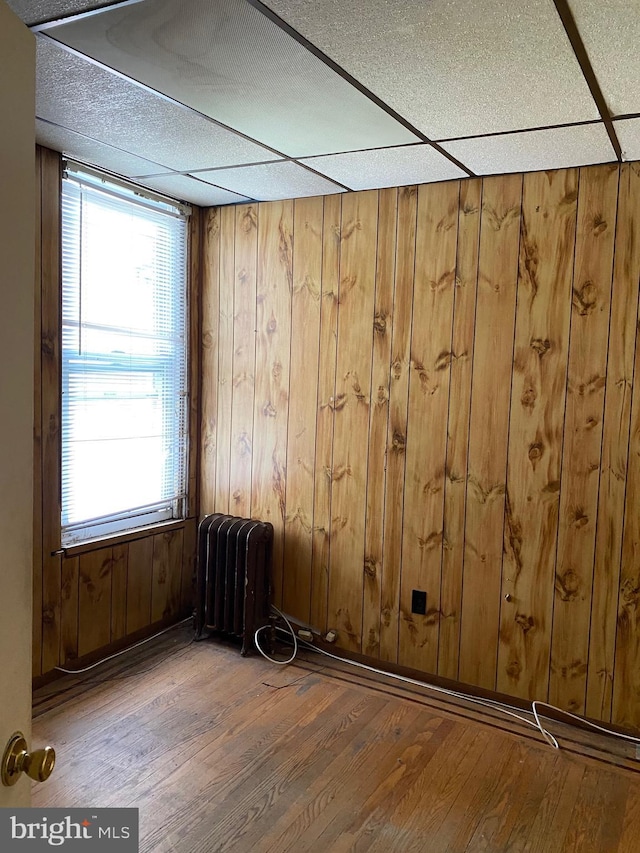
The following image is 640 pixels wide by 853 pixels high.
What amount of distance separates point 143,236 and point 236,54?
173 centimetres

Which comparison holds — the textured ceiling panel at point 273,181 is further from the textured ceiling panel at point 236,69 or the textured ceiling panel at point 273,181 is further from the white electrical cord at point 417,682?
the white electrical cord at point 417,682

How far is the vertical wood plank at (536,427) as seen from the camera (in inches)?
110

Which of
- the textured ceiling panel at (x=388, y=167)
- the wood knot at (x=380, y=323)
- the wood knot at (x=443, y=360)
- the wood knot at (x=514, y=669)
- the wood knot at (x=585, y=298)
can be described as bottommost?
the wood knot at (x=514, y=669)

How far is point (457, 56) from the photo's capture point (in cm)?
177

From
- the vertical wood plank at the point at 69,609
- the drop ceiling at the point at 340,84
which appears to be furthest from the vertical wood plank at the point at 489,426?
the vertical wood plank at the point at 69,609

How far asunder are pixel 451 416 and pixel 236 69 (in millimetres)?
1765

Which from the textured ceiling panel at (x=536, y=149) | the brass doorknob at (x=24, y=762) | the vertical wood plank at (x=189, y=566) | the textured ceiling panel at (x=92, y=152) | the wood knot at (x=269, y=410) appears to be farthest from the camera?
the vertical wood plank at (x=189, y=566)

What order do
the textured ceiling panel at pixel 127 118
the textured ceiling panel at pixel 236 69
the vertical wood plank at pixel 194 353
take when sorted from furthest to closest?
the vertical wood plank at pixel 194 353 → the textured ceiling panel at pixel 127 118 → the textured ceiling panel at pixel 236 69

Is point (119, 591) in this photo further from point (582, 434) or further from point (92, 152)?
point (582, 434)

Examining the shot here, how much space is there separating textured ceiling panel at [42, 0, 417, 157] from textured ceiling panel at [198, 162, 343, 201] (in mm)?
414

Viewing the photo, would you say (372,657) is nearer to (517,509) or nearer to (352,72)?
(517,509)

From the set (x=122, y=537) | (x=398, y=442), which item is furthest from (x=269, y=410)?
(x=122, y=537)

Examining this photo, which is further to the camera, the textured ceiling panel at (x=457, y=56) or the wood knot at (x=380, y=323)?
the wood knot at (x=380, y=323)

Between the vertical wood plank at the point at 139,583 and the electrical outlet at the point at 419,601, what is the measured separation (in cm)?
145
